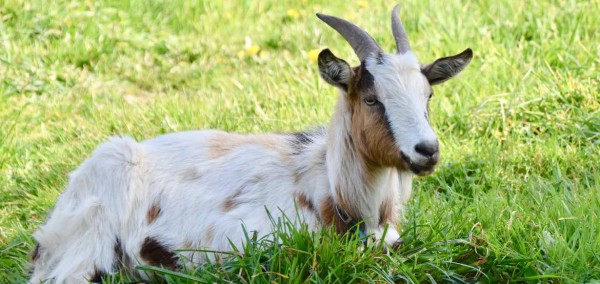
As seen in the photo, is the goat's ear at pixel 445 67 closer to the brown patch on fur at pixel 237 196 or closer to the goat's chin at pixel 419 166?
the goat's chin at pixel 419 166

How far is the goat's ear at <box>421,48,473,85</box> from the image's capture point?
5328mm

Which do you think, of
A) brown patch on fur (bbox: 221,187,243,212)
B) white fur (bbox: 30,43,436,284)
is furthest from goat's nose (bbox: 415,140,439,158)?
brown patch on fur (bbox: 221,187,243,212)

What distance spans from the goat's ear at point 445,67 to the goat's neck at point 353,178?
46 centimetres

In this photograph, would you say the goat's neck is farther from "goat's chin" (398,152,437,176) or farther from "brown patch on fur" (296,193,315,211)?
"goat's chin" (398,152,437,176)

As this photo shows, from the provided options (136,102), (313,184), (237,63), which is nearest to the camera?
(313,184)

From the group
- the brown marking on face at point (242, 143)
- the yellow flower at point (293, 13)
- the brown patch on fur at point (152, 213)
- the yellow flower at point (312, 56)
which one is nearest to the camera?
the brown patch on fur at point (152, 213)

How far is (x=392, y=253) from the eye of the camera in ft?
16.4

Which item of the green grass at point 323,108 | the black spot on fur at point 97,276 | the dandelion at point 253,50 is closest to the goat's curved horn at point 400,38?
the green grass at point 323,108

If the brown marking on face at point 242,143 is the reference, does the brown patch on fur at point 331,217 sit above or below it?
below

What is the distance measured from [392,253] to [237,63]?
15.7ft

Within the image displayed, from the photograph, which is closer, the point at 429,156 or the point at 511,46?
the point at 429,156

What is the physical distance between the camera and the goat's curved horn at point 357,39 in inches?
207

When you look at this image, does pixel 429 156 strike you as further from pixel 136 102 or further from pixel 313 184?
pixel 136 102

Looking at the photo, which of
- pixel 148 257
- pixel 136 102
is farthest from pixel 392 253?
pixel 136 102
